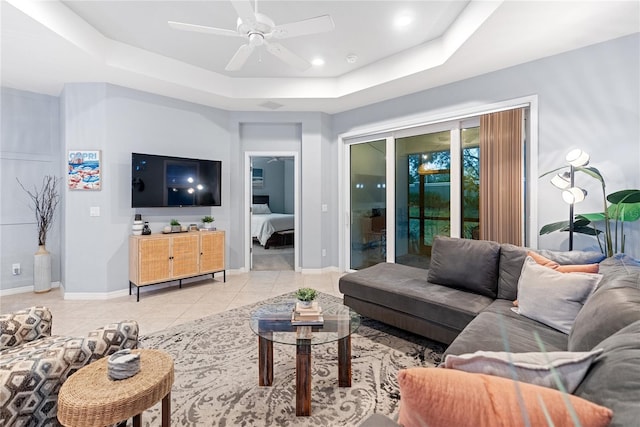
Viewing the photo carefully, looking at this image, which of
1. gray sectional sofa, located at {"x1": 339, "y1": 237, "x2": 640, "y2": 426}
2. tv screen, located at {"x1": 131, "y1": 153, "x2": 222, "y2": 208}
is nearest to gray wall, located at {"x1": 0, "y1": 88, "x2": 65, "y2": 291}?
tv screen, located at {"x1": 131, "y1": 153, "x2": 222, "y2": 208}

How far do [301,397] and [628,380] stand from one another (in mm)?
1497

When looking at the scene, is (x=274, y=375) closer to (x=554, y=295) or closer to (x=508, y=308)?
(x=508, y=308)

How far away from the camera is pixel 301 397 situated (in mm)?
1749

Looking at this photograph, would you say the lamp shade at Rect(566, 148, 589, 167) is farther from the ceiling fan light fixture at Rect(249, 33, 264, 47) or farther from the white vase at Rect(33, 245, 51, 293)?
the white vase at Rect(33, 245, 51, 293)

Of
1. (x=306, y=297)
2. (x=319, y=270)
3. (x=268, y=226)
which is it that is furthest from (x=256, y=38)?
(x=268, y=226)

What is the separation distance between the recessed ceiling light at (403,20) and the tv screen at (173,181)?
10.4ft

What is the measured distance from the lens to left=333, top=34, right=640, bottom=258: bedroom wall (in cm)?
268

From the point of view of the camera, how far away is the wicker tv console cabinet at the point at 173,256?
382cm

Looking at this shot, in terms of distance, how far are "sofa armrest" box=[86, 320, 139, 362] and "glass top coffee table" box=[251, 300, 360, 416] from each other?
2.34ft

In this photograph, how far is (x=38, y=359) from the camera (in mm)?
1245

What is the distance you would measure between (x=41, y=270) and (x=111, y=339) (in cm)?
370

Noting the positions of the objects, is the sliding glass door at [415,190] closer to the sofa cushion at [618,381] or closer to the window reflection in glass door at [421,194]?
the window reflection in glass door at [421,194]

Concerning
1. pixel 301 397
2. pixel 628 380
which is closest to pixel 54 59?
pixel 301 397

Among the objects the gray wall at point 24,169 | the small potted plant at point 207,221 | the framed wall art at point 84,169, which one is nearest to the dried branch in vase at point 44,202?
the gray wall at point 24,169
